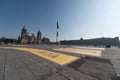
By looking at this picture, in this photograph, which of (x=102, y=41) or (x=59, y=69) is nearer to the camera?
(x=59, y=69)

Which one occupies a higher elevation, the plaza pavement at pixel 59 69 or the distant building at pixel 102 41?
the distant building at pixel 102 41

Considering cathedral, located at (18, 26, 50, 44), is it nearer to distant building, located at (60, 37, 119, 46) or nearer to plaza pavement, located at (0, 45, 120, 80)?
distant building, located at (60, 37, 119, 46)

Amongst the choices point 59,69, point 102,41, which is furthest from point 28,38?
point 59,69

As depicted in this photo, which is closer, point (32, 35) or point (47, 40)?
point (32, 35)

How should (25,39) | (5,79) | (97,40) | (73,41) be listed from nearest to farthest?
(5,79) < (25,39) < (97,40) < (73,41)

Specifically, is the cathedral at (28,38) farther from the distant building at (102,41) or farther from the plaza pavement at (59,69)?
the plaza pavement at (59,69)

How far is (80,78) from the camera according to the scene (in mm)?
9734

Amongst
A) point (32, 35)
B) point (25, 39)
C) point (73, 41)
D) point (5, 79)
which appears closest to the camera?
point (5, 79)

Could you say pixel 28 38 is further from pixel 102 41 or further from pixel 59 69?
pixel 59 69

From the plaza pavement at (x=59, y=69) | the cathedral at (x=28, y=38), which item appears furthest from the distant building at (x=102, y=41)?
the plaza pavement at (x=59, y=69)

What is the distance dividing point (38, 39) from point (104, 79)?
124m

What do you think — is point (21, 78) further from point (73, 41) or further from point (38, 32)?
point (73, 41)

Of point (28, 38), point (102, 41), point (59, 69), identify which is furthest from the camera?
point (102, 41)

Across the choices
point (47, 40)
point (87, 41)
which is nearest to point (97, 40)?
point (87, 41)
